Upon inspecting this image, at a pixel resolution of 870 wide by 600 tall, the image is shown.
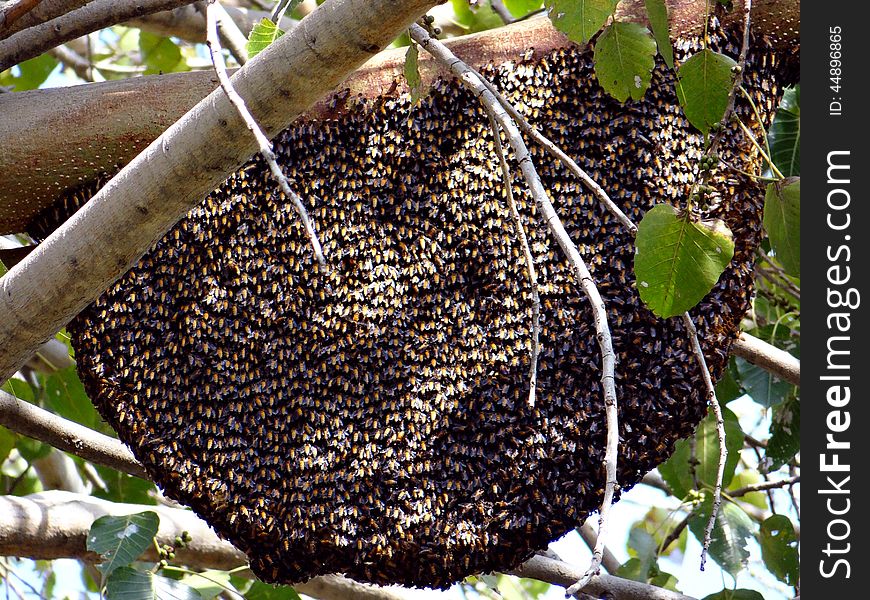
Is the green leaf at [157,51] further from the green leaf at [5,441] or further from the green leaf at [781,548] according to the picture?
the green leaf at [781,548]

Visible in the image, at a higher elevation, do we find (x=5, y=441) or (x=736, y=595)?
(x=5, y=441)

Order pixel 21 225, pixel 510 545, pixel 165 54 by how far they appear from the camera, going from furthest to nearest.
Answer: pixel 165 54 < pixel 21 225 < pixel 510 545

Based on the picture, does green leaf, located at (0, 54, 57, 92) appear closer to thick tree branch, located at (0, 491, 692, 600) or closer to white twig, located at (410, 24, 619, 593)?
thick tree branch, located at (0, 491, 692, 600)

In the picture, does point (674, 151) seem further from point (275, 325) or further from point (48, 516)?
point (48, 516)

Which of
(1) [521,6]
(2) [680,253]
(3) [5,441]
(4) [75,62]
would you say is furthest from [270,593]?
(4) [75,62]

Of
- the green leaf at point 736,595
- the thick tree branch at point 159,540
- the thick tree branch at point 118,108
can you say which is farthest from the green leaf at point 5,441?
the green leaf at point 736,595

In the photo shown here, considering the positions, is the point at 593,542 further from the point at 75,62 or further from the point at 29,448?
the point at 75,62

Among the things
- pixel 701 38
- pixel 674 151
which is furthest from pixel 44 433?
pixel 701 38
